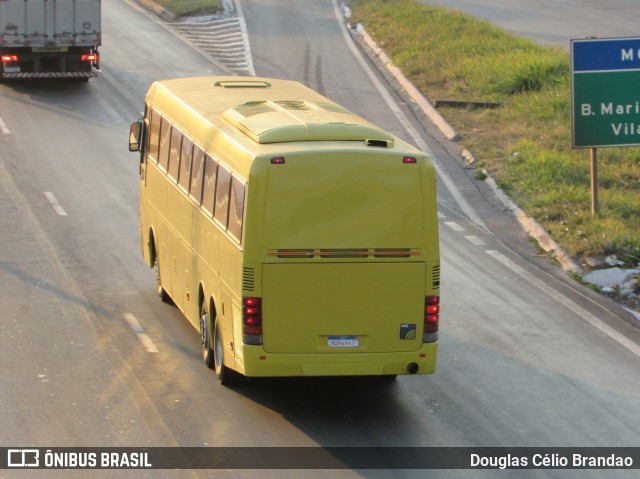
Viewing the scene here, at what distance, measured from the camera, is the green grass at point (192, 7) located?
41156mm

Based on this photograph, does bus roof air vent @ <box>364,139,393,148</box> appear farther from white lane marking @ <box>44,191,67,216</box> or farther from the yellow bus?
white lane marking @ <box>44,191,67,216</box>

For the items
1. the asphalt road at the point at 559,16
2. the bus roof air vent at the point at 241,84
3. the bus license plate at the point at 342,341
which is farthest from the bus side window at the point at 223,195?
the asphalt road at the point at 559,16

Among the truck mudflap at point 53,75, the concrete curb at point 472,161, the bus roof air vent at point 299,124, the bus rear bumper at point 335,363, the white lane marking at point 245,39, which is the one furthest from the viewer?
the white lane marking at point 245,39

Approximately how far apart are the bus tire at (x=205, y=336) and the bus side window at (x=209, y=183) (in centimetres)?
111

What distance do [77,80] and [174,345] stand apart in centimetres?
1912

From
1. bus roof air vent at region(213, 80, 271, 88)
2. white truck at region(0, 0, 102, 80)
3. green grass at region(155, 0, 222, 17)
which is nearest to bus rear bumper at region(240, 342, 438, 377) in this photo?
bus roof air vent at region(213, 80, 271, 88)

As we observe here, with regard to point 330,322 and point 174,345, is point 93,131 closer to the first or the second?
point 174,345

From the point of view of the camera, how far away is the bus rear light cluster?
41.1 ft

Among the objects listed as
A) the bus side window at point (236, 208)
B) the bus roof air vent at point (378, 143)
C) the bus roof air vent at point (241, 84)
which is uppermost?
the bus roof air vent at point (241, 84)

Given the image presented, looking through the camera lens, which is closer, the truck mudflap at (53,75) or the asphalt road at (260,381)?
the asphalt road at (260,381)

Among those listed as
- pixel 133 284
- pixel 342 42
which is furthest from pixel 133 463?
pixel 342 42

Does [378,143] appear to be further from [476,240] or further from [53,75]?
[53,75]

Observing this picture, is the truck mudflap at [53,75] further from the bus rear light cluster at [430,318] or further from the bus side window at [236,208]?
the bus rear light cluster at [430,318]

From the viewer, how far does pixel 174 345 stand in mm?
15078
